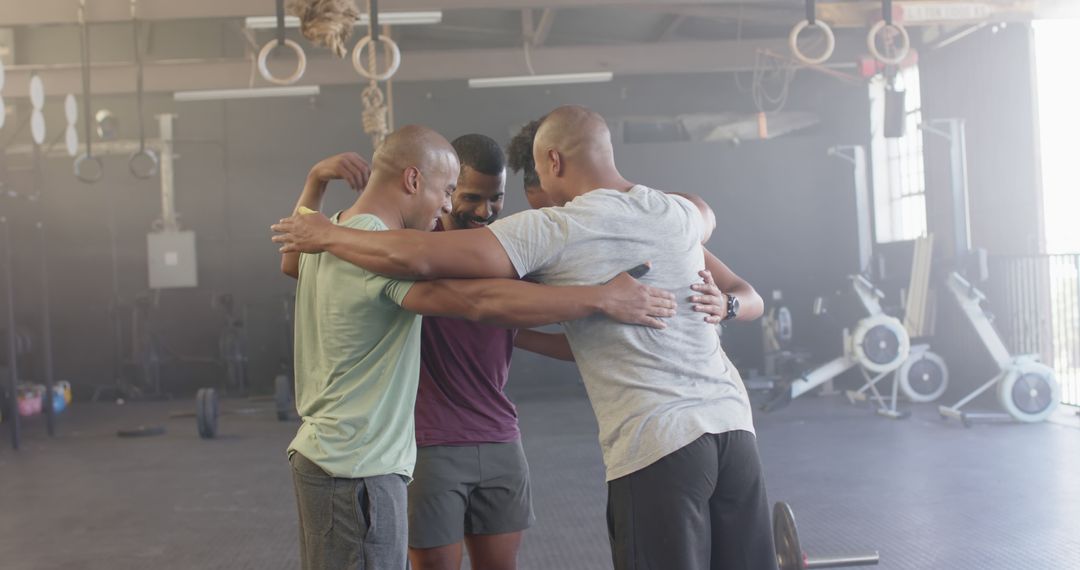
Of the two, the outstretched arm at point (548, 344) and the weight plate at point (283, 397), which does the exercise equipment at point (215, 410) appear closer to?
the weight plate at point (283, 397)

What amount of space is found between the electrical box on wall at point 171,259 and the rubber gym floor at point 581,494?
2569mm

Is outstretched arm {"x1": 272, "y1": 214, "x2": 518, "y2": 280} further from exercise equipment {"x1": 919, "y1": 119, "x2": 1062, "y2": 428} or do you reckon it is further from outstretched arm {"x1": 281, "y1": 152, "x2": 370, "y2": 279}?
exercise equipment {"x1": 919, "y1": 119, "x2": 1062, "y2": 428}

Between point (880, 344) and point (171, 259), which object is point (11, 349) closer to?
point (171, 259)

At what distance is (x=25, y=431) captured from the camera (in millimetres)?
7613

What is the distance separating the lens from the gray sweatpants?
163 centimetres

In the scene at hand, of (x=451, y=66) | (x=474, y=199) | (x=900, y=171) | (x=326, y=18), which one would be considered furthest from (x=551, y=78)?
(x=474, y=199)

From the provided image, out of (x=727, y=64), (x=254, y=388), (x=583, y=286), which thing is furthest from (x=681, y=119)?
(x=583, y=286)

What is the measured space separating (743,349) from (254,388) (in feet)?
17.2

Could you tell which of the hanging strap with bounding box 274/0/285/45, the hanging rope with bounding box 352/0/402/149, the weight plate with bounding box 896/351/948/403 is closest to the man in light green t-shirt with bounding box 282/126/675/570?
the hanging rope with bounding box 352/0/402/149

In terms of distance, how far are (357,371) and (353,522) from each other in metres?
0.26

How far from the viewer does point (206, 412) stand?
6906 millimetres

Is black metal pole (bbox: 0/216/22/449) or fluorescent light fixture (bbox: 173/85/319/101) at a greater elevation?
fluorescent light fixture (bbox: 173/85/319/101)

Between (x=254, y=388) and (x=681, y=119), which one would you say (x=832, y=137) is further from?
(x=254, y=388)

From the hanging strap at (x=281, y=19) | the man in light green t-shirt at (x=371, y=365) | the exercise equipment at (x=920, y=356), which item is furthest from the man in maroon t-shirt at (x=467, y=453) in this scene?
the exercise equipment at (x=920, y=356)
